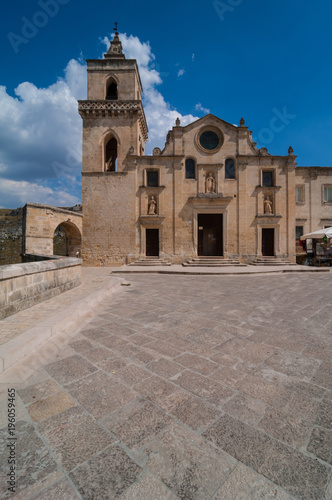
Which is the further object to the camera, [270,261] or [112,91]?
[112,91]

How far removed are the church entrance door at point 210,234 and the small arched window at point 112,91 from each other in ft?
40.1

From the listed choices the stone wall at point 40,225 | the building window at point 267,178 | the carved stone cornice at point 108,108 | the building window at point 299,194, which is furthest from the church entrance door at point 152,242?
the building window at point 299,194

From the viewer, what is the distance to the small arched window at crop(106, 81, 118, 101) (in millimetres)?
18578

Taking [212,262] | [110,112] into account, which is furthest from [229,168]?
[110,112]

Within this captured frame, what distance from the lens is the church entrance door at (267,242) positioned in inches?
702

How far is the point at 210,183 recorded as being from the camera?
17438mm

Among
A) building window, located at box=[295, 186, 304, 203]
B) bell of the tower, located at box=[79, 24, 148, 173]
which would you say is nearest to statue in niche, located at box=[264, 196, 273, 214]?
building window, located at box=[295, 186, 304, 203]

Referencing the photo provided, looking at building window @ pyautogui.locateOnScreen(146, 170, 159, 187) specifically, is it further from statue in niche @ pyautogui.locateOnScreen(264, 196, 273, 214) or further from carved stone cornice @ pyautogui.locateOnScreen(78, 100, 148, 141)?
statue in niche @ pyautogui.locateOnScreen(264, 196, 273, 214)

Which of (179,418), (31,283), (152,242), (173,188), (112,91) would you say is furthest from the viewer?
(112,91)

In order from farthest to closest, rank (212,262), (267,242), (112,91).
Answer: (112,91) < (267,242) < (212,262)

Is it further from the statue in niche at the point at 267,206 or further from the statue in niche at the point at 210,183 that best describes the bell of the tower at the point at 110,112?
the statue in niche at the point at 267,206

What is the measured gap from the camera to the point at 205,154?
17562 millimetres

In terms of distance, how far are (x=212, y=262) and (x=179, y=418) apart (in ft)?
48.0

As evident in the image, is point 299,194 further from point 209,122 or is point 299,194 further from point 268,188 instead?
point 209,122
